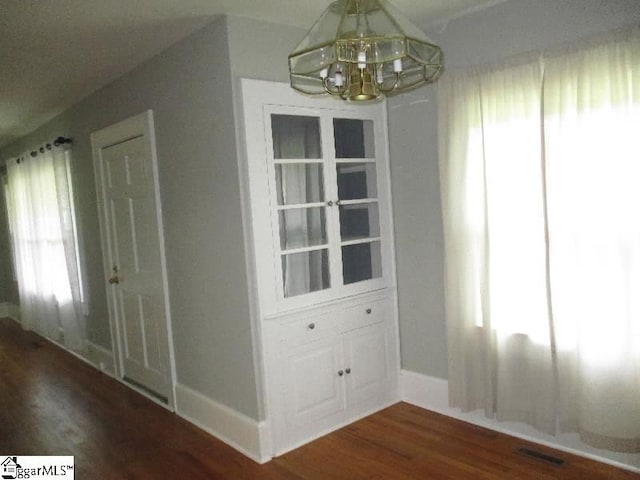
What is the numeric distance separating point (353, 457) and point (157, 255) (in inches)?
72.1

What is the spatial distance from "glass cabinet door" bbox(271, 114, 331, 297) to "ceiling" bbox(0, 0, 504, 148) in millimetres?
603

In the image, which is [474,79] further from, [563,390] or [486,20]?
[563,390]

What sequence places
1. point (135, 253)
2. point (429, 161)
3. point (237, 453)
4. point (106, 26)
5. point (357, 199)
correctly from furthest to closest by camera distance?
point (135, 253), point (357, 199), point (429, 161), point (237, 453), point (106, 26)

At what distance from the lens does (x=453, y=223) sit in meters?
2.80

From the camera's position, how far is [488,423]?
2916 mm

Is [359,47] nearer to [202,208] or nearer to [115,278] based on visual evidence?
[202,208]

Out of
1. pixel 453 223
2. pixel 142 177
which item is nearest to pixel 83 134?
pixel 142 177

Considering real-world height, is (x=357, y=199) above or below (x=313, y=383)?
above

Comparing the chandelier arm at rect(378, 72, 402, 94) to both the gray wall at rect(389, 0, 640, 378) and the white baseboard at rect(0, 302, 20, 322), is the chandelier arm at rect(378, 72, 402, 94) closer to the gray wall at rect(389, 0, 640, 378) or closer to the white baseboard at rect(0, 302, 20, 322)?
the gray wall at rect(389, 0, 640, 378)

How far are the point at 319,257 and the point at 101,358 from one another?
264 centimetres

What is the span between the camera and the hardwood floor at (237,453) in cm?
253

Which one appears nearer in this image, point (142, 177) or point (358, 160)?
point (358, 160)

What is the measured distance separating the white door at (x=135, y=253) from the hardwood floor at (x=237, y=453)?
297mm

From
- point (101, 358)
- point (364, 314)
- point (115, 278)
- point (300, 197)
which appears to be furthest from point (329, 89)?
point (101, 358)
